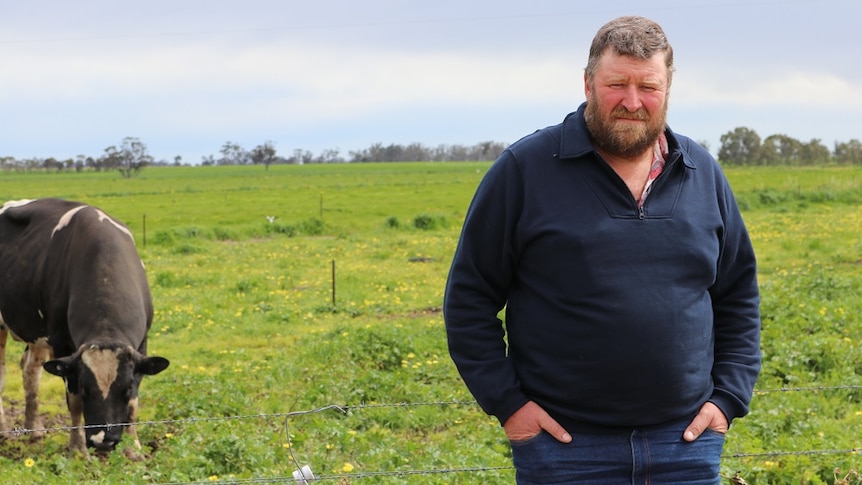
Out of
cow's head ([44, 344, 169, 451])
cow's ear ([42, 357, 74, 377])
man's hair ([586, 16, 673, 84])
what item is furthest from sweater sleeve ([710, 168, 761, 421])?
cow's ear ([42, 357, 74, 377])

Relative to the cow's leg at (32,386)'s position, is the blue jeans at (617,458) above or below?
above

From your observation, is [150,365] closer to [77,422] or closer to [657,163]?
[77,422]

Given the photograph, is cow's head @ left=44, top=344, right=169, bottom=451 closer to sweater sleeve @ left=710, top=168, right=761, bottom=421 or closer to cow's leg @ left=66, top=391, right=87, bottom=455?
cow's leg @ left=66, top=391, right=87, bottom=455

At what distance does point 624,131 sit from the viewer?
2.94 m

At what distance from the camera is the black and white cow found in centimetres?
669

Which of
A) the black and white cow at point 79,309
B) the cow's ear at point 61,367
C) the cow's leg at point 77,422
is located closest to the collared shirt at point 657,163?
the black and white cow at point 79,309

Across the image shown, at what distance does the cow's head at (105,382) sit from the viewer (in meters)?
6.58

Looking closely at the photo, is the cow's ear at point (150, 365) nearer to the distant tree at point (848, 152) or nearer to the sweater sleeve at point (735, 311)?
the sweater sleeve at point (735, 311)

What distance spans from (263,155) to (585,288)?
134 m

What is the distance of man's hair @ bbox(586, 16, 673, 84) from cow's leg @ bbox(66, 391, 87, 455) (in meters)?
5.31

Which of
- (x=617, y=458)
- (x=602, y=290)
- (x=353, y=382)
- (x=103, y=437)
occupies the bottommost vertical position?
(x=353, y=382)

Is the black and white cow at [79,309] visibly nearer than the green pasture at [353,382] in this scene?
No

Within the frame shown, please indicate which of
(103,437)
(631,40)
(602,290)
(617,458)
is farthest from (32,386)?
(631,40)

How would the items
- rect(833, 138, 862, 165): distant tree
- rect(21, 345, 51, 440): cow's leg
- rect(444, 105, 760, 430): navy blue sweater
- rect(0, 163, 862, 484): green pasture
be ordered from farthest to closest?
rect(833, 138, 862, 165): distant tree, rect(21, 345, 51, 440): cow's leg, rect(0, 163, 862, 484): green pasture, rect(444, 105, 760, 430): navy blue sweater
